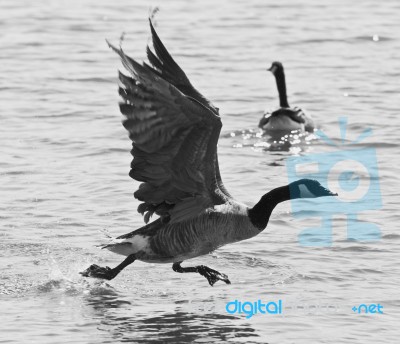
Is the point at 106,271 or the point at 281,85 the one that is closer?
the point at 106,271

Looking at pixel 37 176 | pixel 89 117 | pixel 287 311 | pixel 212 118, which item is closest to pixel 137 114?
pixel 212 118

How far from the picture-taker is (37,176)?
14.8m

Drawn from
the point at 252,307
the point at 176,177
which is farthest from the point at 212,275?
the point at 176,177

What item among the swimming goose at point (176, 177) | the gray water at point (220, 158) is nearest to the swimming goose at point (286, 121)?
the gray water at point (220, 158)

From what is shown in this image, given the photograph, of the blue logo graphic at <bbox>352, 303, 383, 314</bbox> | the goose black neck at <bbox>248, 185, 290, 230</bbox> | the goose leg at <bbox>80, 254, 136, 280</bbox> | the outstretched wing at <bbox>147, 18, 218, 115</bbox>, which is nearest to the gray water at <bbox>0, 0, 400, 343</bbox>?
the blue logo graphic at <bbox>352, 303, 383, 314</bbox>

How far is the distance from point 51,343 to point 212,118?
2.24 metres

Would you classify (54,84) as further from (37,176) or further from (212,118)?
(212,118)

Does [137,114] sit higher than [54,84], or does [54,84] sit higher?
[54,84]

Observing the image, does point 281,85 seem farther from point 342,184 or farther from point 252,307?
point 252,307

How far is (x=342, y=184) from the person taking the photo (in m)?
14.9

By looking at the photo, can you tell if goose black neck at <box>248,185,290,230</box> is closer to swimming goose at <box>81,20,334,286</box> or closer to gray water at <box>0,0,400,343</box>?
swimming goose at <box>81,20,334,286</box>

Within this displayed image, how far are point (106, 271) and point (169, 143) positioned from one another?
1.51 metres

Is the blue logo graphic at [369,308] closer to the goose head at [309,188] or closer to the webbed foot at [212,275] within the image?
the goose head at [309,188]

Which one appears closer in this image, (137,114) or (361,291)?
(137,114)
